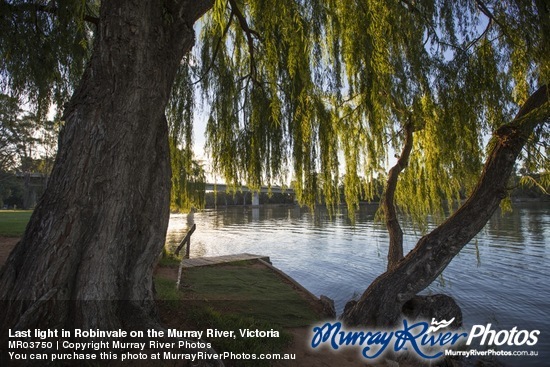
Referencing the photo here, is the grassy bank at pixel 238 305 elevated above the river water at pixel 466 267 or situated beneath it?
elevated above

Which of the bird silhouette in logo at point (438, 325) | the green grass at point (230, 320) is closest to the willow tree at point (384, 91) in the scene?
the bird silhouette in logo at point (438, 325)

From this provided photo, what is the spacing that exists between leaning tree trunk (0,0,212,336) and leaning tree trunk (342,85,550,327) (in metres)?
3.28

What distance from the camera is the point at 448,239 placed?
482 cm

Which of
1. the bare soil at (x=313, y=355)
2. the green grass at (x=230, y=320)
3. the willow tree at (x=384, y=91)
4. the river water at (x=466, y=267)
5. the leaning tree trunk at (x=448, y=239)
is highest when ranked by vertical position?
the willow tree at (x=384, y=91)

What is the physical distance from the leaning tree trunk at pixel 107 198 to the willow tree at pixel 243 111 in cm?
1

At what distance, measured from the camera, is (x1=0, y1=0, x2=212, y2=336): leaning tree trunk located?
258 centimetres

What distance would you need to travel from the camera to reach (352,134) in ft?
23.6

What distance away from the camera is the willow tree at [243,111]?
2721 millimetres

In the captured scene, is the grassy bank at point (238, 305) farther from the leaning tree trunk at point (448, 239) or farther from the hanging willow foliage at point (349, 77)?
the hanging willow foliage at point (349, 77)

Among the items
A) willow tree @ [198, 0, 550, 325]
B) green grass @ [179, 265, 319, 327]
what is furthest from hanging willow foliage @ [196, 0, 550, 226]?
green grass @ [179, 265, 319, 327]

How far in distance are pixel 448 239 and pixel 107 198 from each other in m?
4.42

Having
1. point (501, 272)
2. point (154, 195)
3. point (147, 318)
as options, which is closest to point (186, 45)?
point (154, 195)

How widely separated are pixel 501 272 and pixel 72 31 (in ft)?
43.4

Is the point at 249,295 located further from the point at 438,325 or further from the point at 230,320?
the point at 438,325
